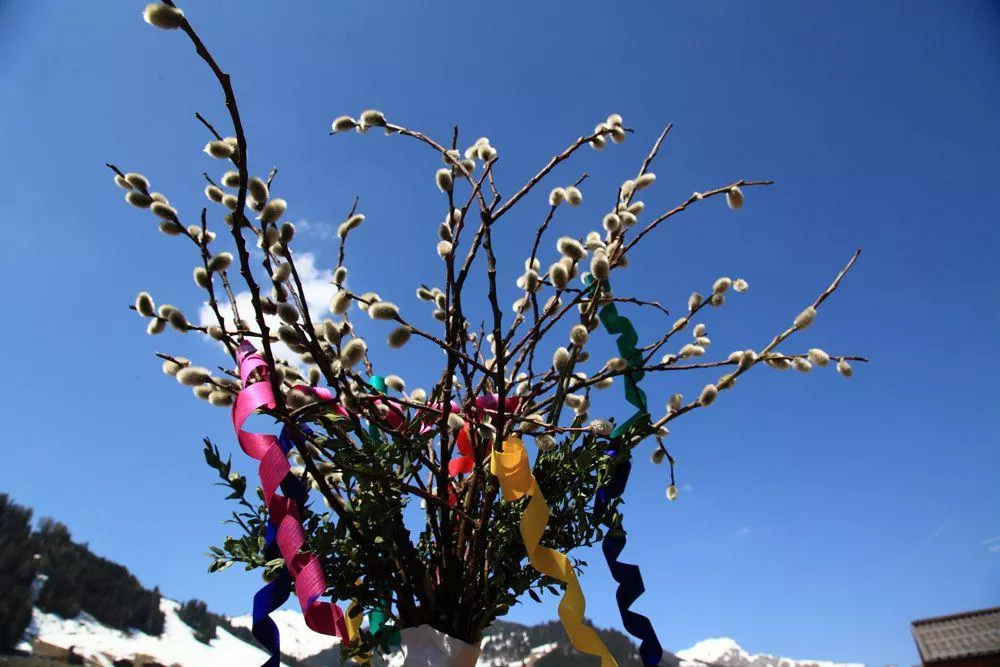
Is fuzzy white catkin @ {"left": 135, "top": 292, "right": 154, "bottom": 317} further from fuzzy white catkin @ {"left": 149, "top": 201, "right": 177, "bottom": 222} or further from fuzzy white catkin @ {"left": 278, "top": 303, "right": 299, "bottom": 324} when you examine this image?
fuzzy white catkin @ {"left": 278, "top": 303, "right": 299, "bottom": 324}

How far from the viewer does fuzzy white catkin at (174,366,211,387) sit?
78cm

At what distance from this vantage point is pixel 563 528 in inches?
34.2

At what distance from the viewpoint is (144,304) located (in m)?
0.78

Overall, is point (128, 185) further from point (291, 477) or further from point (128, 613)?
point (128, 613)

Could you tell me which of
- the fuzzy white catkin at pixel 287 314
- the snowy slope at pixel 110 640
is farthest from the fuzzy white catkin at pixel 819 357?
the snowy slope at pixel 110 640

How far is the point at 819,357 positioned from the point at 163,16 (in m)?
0.93

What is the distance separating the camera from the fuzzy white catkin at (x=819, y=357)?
2.90 feet

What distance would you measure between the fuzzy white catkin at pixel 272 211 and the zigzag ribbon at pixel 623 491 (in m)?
0.47

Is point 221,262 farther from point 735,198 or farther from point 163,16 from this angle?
point 735,198

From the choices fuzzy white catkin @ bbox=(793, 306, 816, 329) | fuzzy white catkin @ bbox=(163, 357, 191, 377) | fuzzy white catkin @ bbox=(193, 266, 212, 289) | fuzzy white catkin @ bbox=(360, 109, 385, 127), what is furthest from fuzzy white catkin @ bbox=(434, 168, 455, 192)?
fuzzy white catkin @ bbox=(793, 306, 816, 329)

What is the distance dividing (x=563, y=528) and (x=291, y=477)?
0.41 m

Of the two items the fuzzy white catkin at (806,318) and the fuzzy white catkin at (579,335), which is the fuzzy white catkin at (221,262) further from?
the fuzzy white catkin at (806,318)

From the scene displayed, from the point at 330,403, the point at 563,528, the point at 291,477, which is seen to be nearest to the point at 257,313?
the point at 330,403

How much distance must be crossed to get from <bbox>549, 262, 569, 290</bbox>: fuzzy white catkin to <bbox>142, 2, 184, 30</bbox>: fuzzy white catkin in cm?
46
